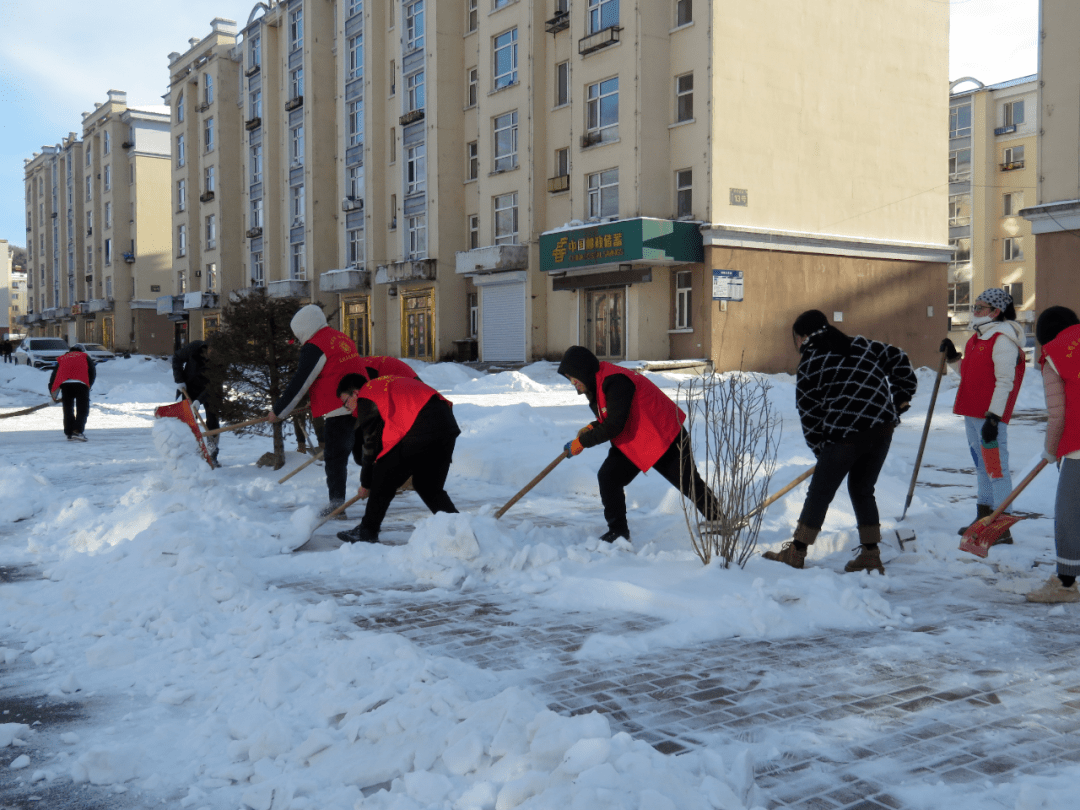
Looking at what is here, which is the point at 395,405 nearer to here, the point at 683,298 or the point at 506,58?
the point at 683,298

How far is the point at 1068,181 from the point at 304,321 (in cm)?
1663

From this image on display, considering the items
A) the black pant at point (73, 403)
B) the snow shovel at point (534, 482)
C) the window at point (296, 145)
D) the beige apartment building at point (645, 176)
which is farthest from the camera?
the window at point (296, 145)

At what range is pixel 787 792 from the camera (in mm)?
2932

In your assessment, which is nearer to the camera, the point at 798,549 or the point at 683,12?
the point at 798,549

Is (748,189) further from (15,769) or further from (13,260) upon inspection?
(13,260)

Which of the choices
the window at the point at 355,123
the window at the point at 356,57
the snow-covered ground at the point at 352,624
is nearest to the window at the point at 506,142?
the window at the point at 355,123

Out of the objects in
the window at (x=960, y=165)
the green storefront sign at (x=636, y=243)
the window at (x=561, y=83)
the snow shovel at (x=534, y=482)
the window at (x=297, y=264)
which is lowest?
Result: the snow shovel at (x=534, y=482)

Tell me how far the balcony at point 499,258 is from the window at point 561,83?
15.3ft

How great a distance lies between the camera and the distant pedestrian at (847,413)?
548 centimetres

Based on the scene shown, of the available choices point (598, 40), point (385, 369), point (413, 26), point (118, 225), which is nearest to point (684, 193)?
point (598, 40)

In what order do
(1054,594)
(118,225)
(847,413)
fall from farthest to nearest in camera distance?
1. (118,225)
2. (847,413)
3. (1054,594)

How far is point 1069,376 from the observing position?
504 cm

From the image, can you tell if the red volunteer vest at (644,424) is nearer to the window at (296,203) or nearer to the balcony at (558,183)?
the balcony at (558,183)

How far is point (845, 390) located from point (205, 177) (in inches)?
2088
